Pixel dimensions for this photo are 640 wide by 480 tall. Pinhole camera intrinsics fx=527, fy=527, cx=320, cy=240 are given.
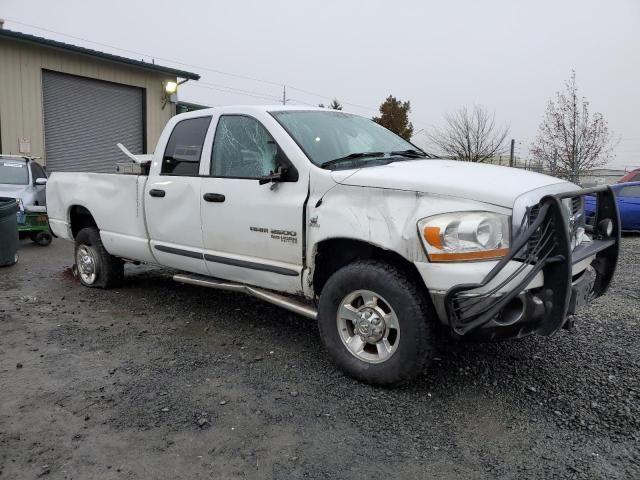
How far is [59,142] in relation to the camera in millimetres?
14453

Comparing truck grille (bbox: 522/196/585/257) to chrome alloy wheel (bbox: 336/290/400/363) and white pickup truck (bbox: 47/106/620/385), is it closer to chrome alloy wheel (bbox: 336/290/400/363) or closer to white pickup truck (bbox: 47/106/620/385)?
white pickup truck (bbox: 47/106/620/385)

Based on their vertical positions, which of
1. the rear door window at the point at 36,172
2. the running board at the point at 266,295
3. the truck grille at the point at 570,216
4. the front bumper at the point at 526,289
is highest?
the rear door window at the point at 36,172

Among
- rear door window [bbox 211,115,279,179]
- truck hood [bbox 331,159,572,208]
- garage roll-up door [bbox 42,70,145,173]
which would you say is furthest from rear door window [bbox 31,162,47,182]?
truck hood [bbox 331,159,572,208]

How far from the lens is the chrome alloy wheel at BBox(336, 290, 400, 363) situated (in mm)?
3352

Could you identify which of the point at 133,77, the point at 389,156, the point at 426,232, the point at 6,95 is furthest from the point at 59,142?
the point at 426,232

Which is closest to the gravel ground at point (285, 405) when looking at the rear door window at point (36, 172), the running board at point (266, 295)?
the running board at point (266, 295)

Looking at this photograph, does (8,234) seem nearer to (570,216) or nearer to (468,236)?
(468,236)

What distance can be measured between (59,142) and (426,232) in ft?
46.0

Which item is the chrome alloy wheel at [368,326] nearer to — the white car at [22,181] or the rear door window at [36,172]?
the white car at [22,181]

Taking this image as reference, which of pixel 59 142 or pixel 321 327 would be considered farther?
pixel 59 142

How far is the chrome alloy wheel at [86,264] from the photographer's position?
6.05 metres

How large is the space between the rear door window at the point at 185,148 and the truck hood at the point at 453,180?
1.62 meters

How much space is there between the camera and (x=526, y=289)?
2936 mm

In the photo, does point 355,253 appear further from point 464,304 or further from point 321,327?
point 464,304
